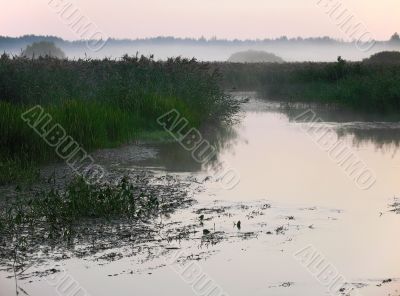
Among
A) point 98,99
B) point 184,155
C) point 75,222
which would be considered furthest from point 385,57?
point 75,222

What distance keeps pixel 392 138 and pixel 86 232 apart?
13.4 m

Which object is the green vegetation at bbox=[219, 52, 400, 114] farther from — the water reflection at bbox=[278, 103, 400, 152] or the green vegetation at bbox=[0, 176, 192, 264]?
the green vegetation at bbox=[0, 176, 192, 264]

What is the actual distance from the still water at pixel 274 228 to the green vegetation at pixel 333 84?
36.0ft

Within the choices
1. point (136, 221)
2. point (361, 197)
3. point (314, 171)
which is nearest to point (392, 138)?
point (314, 171)

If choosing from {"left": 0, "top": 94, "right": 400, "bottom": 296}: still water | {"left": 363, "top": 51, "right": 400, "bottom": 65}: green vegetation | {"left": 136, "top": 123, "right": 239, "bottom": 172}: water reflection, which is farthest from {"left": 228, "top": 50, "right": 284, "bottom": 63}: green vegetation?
{"left": 0, "top": 94, "right": 400, "bottom": 296}: still water

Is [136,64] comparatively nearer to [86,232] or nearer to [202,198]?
[202,198]

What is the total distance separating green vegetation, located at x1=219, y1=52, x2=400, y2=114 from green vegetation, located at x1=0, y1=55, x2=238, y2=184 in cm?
708

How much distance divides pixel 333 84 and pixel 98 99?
16316 millimetres

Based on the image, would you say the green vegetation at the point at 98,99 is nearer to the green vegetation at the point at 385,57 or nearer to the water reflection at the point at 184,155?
the water reflection at the point at 184,155

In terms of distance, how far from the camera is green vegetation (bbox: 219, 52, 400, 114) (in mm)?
28578

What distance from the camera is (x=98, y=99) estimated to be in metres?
20.3

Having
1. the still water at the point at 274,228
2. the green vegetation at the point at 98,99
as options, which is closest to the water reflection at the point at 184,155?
the still water at the point at 274,228

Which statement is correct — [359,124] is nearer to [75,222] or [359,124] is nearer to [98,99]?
[98,99]

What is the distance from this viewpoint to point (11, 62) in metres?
21.4
